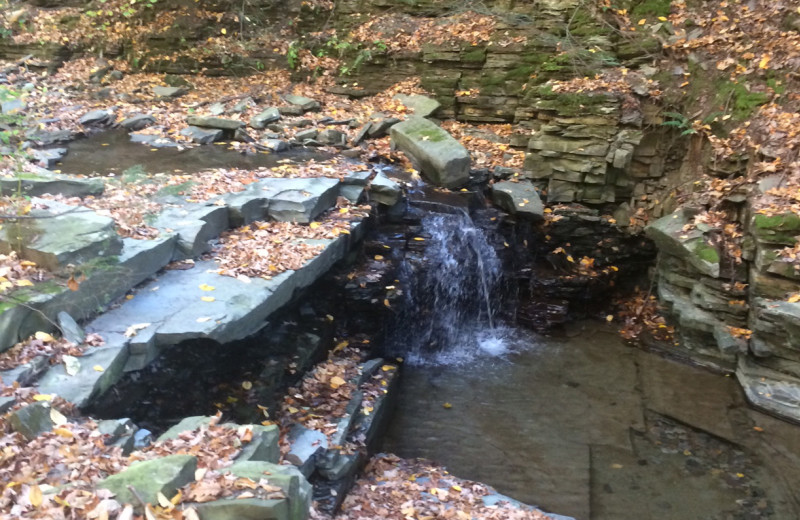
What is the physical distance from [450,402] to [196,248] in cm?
346

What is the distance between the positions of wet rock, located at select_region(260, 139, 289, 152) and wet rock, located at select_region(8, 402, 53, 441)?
6580mm

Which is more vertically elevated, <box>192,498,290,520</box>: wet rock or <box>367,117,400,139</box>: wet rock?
<box>367,117,400,139</box>: wet rock

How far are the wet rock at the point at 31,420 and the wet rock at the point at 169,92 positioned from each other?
32.1 feet

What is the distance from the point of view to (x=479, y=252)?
8.77 meters

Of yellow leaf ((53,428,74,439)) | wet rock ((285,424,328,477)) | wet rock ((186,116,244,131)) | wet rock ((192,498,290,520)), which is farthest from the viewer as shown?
wet rock ((186,116,244,131))

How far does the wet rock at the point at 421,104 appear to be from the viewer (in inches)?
427

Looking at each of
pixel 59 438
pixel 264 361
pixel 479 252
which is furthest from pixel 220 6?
pixel 59 438

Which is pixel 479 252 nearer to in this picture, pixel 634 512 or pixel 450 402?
pixel 450 402

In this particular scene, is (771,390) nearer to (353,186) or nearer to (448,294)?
(448,294)

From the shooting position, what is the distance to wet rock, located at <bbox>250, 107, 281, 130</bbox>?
10.6m

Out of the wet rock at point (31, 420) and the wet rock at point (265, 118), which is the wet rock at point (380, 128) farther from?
the wet rock at point (31, 420)

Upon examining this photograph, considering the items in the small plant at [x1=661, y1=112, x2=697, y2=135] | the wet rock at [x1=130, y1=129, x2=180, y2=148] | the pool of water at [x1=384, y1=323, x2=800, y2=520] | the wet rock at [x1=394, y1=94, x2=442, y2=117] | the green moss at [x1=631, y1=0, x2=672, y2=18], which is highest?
the green moss at [x1=631, y1=0, x2=672, y2=18]

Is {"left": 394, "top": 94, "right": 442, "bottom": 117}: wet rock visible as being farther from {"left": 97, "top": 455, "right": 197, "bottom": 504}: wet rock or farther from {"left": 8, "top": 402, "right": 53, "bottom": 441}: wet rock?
{"left": 97, "top": 455, "right": 197, "bottom": 504}: wet rock

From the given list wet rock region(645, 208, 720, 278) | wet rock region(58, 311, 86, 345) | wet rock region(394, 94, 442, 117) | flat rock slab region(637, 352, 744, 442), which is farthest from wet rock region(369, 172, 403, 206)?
wet rock region(58, 311, 86, 345)
